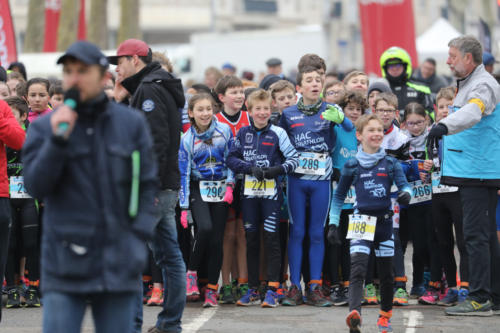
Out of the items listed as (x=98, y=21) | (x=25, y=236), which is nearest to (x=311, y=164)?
(x=25, y=236)

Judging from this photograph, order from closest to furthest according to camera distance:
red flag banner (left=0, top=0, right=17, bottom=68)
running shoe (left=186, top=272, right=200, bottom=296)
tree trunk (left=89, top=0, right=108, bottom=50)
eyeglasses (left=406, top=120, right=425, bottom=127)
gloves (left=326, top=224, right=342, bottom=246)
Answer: gloves (left=326, top=224, right=342, bottom=246)
running shoe (left=186, top=272, right=200, bottom=296)
eyeglasses (left=406, top=120, right=425, bottom=127)
red flag banner (left=0, top=0, right=17, bottom=68)
tree trunk (left=89, top=0, right=108, bottom=50)

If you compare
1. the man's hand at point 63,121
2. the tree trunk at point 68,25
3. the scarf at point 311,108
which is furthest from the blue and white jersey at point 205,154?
the tree trunk at point 68,25

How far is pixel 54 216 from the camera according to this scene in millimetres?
5023

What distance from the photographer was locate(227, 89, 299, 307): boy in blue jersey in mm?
9531

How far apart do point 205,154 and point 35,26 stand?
81.4 ft

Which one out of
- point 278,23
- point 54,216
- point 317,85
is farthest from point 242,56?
point 278,23

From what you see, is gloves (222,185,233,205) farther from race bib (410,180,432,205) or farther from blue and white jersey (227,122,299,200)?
race bib (410,180,432,205)

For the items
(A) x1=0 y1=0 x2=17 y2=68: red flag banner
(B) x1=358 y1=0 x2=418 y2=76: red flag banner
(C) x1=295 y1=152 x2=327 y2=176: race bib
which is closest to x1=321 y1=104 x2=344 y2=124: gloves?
(C) x1=295 y1=152 x2=327 y2=176: race bib

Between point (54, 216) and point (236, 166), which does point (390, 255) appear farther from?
point (54, 216)

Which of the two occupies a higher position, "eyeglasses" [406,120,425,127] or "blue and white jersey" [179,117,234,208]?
"eyeglasses" [406,120,425,127]

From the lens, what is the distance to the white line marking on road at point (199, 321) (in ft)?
27.0

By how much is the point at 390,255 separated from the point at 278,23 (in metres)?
76.4

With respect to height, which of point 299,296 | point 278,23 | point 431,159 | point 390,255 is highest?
point 278,23

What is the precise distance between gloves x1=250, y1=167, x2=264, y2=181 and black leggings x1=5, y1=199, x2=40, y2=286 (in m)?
2.09
